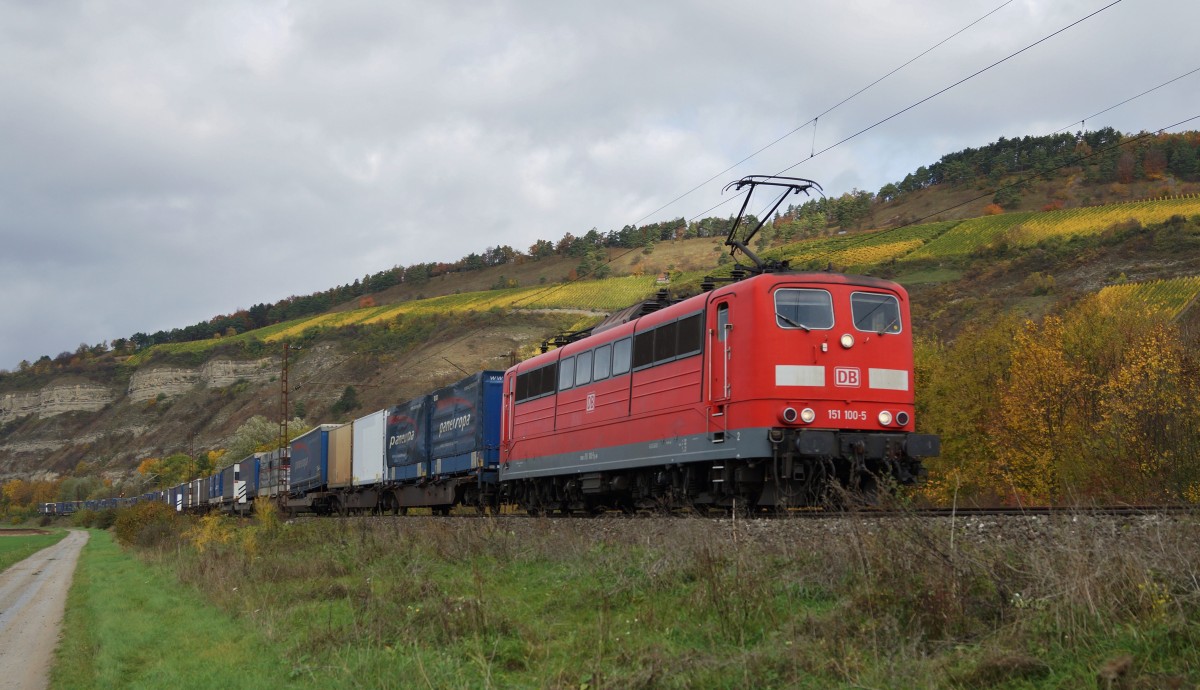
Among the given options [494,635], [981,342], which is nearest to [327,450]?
[981,342]

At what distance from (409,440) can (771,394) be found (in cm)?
2102

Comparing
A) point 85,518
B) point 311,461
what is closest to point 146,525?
point 311,461

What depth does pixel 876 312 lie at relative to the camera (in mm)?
15492

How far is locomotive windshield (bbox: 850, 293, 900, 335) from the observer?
1529 cm

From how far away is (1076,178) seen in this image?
325 ft

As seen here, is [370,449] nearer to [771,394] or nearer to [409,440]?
[409,440]

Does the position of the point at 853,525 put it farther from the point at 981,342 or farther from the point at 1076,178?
the point at 1076,178

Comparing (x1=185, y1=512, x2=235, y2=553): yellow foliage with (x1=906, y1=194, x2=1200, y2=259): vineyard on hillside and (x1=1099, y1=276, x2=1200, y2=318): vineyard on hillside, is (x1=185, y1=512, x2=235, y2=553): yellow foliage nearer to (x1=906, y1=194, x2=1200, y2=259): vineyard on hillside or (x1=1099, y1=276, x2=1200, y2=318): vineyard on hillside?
(x1=1099, y1=276, x2=1200, y2=318): vineyard on hillside

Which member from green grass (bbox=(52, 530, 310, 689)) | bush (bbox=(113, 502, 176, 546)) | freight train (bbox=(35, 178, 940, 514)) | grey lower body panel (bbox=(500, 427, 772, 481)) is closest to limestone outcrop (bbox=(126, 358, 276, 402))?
bush (bbox=(113, 502, 176, 546))

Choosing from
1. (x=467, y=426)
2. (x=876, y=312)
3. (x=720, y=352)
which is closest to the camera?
(x=720, y=352)

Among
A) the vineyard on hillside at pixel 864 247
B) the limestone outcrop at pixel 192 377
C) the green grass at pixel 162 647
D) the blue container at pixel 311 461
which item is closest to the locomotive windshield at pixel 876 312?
the green grass at pixel 162 647

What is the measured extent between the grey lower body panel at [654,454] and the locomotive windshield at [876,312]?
8.62ft

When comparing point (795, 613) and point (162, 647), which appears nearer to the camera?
point (795, 613)

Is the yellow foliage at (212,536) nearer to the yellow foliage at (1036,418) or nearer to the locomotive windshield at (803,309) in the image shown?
the locomotive windshield at (803,309)
